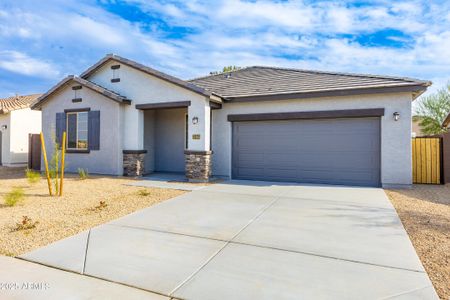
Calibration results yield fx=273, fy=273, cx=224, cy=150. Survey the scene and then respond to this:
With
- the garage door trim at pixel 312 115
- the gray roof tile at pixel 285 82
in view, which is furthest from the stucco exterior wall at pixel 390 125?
the gray roof tile at pixel 285 82

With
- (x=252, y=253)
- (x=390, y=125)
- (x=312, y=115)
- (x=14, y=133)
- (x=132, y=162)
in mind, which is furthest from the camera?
(x=14, y=133)

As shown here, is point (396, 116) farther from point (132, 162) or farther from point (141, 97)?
point (132, 162)

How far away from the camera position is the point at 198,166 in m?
10.8

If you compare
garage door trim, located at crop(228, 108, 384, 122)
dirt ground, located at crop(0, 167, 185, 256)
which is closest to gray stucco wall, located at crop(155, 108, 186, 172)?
garage door trim, located at crop(228, 108, 384, 122)

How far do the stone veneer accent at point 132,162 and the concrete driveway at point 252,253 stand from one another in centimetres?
582

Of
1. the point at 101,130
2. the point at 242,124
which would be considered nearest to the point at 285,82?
the point at 242,124

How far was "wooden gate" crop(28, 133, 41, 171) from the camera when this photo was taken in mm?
14633

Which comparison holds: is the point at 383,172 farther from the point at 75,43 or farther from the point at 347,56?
the point at 75,43

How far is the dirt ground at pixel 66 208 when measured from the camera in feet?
15.2

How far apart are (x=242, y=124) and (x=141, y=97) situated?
15.2ft

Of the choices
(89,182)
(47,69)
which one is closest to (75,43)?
(47,69)

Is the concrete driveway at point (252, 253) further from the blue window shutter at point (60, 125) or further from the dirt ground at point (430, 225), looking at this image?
the blue window shutter at point (60, 125)

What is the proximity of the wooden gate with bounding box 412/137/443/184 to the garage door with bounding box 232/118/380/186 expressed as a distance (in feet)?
6.97

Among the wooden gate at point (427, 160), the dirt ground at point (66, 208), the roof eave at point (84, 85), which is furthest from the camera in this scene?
the roof eave at point (84, 85)
